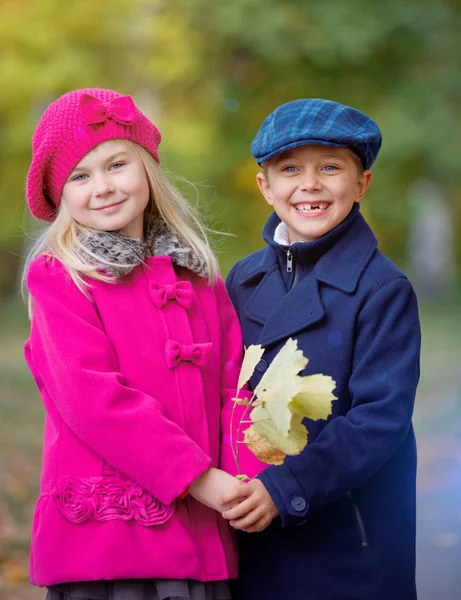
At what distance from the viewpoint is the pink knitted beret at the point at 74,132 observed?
2520 mm

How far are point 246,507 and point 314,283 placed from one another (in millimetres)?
684

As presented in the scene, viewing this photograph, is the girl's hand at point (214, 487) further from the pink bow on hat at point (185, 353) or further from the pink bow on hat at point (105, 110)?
the pink bow on hat at point (105, 110)

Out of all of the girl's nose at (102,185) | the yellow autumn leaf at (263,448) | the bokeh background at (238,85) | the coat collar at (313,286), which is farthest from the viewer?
the bokeh background at (238,85)

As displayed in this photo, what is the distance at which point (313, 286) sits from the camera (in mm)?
2650

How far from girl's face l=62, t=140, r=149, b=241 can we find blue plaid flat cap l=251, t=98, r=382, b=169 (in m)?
0.39

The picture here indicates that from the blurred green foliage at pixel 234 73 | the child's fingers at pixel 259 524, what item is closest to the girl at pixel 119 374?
the child's fingers at pixel 259 524

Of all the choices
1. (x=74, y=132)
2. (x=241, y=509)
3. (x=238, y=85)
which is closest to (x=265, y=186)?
(x=74, y=132)

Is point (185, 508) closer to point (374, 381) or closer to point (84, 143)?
point (374, 381)

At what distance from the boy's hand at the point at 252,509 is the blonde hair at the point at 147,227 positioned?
648 mm

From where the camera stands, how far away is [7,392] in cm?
923

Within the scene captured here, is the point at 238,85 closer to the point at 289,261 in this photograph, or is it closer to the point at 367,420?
the point at 289,261

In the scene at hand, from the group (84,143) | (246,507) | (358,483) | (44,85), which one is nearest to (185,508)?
(246,507)

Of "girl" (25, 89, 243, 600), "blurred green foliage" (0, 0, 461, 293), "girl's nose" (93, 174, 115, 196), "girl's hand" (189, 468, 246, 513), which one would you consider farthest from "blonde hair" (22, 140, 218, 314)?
"blurred green foliage" (0, 0, 461, 293)

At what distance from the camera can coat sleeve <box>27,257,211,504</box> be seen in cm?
233
